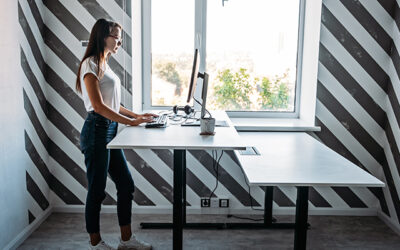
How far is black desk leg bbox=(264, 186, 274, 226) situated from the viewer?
118 inches

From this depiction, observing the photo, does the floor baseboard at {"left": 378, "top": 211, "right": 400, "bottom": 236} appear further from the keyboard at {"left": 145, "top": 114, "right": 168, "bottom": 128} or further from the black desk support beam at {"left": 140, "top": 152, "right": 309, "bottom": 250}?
the keyboard at {"left": 145, "top": 114, "right": 168, "bottom": 128}

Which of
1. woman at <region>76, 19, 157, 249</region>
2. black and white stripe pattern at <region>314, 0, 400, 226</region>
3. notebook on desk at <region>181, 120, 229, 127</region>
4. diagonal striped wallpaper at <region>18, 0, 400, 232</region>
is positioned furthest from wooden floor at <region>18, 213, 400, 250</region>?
notebook on desk at <region>181, 120, 229, 127</region>

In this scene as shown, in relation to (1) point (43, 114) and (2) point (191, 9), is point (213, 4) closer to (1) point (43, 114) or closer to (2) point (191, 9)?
(2) point (191, 9)

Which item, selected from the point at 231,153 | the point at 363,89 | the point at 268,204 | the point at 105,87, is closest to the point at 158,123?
the point at 105,87

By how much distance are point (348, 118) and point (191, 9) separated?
1.63 meters

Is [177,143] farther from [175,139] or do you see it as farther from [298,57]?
[298,57]

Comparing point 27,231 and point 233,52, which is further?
point 233,52

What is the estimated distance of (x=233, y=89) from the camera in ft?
11.7

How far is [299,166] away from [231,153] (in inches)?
50.9

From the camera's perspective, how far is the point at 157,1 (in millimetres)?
3482

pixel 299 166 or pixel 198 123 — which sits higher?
pixel 198 123

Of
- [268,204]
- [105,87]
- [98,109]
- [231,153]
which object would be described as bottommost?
[268,204]

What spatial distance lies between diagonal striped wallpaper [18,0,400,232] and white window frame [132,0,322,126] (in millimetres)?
93

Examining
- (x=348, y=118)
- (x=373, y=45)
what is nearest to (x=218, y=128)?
(x=348, y=118)
